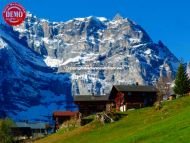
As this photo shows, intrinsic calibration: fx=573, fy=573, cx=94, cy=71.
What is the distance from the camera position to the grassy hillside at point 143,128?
149 feet

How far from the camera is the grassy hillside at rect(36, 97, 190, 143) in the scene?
45.5 m

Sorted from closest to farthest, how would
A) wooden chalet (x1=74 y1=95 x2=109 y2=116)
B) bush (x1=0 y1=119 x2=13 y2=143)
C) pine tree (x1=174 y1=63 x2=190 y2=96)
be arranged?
bush (x1=0 y1=119 x2=13 y2=143)
pine tree (x1=174 y1=63 x2=190 y2=96)
wooden chalet (x1=74 y1=95 x2=109 y2=116)

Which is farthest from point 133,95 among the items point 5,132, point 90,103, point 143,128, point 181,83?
point 143,128

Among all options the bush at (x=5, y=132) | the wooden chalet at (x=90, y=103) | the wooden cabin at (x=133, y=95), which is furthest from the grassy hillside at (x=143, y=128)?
the wooden chalet at (x=90, y=103)

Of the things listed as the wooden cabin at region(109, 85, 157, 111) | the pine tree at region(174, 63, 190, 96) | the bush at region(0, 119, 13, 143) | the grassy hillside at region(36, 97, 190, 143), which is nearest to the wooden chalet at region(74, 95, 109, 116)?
the wooden cabin at region(109, 85, 157, 111)

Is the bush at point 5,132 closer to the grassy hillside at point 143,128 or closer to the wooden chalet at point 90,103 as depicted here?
the grassy hillside at point 143,128

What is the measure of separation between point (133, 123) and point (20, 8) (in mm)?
22688

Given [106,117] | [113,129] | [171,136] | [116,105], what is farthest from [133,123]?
[116,105]

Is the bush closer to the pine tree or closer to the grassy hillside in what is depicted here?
the grassy hillside

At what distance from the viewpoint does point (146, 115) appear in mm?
83125

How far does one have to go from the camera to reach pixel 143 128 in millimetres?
59375

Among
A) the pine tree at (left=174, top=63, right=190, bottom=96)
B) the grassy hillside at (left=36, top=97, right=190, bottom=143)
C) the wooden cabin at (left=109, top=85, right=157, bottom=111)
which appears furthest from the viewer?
the wooden cabin at (left=109, top=85, right=157, bottom=111)

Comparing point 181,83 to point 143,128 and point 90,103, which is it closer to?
point 90,103

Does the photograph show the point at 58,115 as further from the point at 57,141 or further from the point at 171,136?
the point at 171,136
